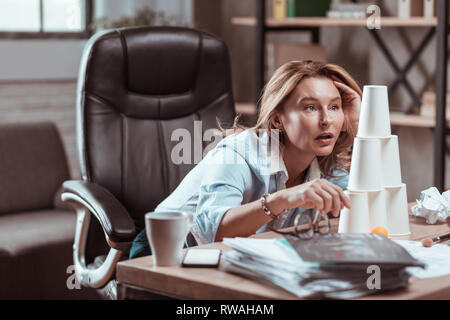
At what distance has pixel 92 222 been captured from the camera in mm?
1918

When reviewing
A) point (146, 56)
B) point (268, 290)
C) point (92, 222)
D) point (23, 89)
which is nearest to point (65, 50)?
point (23, 89)

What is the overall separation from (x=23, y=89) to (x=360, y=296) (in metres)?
2.61

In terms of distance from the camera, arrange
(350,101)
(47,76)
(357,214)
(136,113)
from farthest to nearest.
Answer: (47,76) < (136,113) < (350,101) < (357,214)

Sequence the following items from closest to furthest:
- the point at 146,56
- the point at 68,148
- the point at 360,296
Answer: the point at 360,296 < the point at 146,56 < the point at 68,148

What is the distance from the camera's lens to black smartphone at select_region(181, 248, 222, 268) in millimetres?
1121

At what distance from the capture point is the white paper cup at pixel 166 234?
1110 millimetres

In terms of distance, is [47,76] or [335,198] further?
[47,76]

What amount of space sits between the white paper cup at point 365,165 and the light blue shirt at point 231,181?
0.25m

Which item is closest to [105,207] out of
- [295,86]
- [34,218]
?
[295,86]

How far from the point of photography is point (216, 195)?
1.42 meters

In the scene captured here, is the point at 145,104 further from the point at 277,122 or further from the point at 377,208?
the point at 377,208

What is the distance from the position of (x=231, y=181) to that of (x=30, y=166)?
1828 millimetres

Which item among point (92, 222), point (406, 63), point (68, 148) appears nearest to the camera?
point (92, 222)
